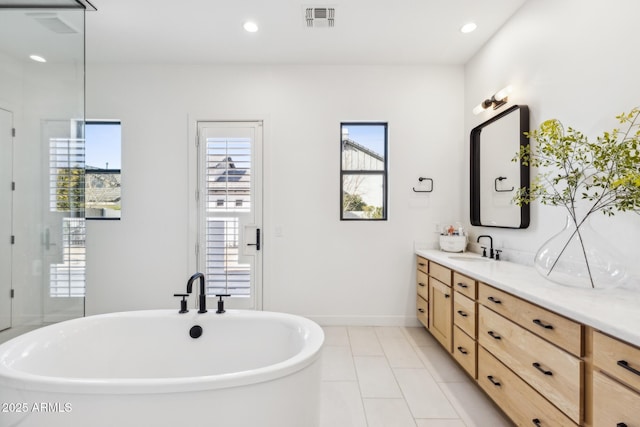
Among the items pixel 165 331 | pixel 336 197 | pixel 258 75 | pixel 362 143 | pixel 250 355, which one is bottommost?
pixel 250 355

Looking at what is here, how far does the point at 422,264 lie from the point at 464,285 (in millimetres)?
873

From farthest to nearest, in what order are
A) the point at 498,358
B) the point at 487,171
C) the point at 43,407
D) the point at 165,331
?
the point at 487,171 → the point at 165,331 → the point at 498,358 → the point at 43,407

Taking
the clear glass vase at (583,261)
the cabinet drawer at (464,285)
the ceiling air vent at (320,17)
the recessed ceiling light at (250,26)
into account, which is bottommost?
the cabinet drawer at (464,285)

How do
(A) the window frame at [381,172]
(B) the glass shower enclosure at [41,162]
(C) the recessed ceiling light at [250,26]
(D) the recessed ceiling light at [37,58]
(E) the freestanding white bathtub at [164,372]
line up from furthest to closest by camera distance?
(A) the window frame at [381,172], (C) the recessed ceiling light at [250,26], (D) the recessed ceiling light at [37,58], (B) the glass shower enclosure at [41,162], (E) the freestanding white bathtub at [164,372]

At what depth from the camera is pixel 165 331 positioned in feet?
5.99

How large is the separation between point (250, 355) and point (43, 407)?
973mm

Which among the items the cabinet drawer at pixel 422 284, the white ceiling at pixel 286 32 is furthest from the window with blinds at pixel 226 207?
the cabinet drawer at pixel 422 284

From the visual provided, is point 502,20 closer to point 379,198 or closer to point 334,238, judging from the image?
point 379,198

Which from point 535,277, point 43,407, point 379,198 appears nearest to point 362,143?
point 379,198

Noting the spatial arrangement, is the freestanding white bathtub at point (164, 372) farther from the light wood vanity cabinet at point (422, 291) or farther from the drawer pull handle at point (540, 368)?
the light wood vanity cabinet at point (422, 291)

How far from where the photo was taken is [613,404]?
1.01 metres

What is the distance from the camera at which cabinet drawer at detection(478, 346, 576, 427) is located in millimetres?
1312

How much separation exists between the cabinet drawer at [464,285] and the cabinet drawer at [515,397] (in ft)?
1.18

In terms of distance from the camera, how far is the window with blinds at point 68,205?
235 cm
